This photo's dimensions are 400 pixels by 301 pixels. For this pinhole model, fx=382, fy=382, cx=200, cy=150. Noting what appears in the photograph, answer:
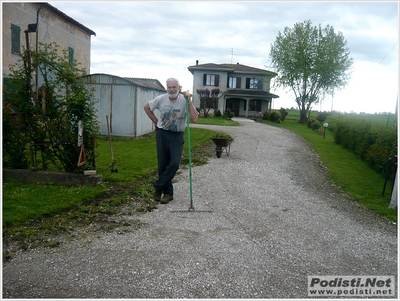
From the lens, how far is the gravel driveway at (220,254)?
3.83 metres

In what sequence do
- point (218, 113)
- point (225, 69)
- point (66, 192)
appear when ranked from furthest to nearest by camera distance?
1. point (225, 69)
2. point (218, 113)
3. point (66, 192)

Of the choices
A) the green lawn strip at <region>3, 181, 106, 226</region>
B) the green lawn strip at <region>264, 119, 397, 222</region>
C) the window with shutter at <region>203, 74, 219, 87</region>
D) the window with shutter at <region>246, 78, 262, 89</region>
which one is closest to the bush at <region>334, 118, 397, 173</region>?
the green lawn strip at <region>264, 119, 397, 222</region>

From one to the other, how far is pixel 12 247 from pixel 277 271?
10.5ft

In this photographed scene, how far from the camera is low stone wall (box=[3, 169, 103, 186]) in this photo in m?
7.84

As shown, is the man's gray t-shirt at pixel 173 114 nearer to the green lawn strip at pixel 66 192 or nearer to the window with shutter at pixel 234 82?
the green lawn strip at pixel 66 192

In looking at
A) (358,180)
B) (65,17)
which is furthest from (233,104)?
(358,180)

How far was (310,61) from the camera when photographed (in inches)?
1608

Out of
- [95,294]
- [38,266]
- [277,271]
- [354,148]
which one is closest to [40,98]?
[38,266]

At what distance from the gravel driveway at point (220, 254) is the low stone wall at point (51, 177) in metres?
1.87

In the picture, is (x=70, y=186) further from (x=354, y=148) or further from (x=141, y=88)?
(x=354, y=148)

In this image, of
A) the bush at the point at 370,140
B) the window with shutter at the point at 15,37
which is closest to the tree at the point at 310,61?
the bush at the point at 370,140

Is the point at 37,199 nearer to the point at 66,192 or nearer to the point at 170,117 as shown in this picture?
the point at 66,192

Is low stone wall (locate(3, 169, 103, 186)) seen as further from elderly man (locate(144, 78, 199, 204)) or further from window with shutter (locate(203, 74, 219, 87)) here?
window with shutter (locate(203, 74, 219, 87))

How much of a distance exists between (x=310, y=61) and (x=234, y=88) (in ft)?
30.2
